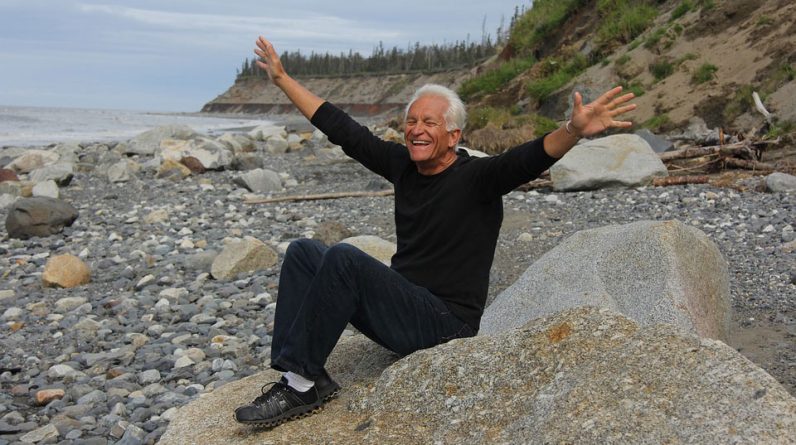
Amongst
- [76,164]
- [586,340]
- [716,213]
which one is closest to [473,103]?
[76,164]

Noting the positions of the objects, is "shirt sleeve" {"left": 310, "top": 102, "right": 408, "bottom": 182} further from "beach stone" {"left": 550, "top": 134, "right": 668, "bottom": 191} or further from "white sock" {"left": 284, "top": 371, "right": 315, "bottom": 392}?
"beach stone" {"left": 550, "top": 134, "right": 668, "bottom": 191}

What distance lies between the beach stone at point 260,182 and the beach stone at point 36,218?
341 cm

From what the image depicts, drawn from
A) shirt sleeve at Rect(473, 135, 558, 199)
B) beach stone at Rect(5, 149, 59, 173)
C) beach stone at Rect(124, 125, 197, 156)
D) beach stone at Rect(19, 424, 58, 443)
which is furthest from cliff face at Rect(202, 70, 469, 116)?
shirt sleeve at Rect(473, 135, 558, 199)

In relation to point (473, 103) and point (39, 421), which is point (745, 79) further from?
point (39, 421)

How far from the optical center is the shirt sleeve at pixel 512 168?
3182 millimetres

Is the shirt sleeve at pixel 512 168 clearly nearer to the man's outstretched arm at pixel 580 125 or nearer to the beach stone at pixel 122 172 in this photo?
the man's outstretched arm at pixel 580 125

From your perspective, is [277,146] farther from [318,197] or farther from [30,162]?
[318,197]

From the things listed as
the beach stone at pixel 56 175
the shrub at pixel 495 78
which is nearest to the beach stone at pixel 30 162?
the beach stone at pixel 56 175

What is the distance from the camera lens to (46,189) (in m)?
13.2

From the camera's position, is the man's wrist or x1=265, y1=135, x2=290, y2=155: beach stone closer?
the man's wrist

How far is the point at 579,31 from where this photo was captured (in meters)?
22.6

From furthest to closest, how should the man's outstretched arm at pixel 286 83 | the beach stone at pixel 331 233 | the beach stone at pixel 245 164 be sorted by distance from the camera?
the beach stone at pixel 245 164 → the beach stone at pixel 331 233 → the man's outstretched arm at pixel 286 83

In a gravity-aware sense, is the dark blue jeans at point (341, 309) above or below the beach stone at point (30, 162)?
above

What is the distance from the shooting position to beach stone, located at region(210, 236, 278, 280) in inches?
299
